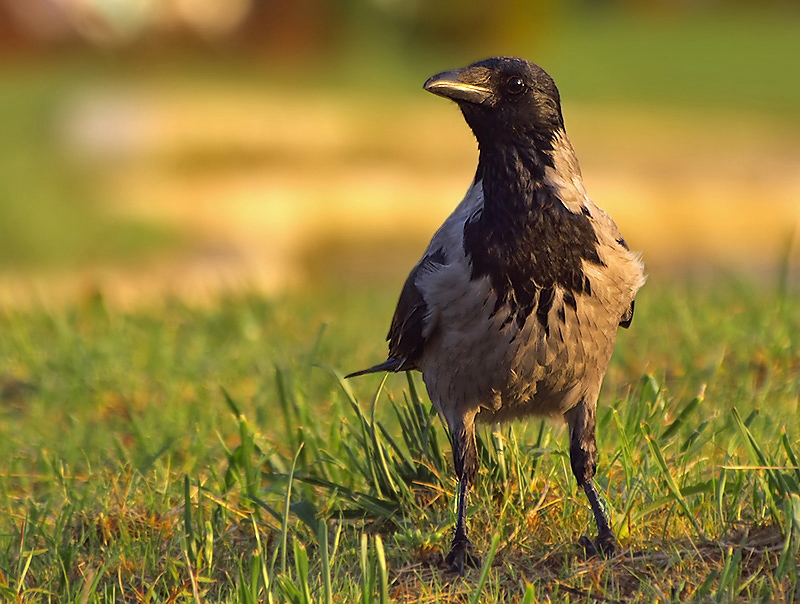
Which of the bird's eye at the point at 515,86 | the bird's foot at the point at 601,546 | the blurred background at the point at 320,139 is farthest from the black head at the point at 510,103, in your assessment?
the blurred background at the point at 320,139

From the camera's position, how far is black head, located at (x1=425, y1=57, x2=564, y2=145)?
331 cm

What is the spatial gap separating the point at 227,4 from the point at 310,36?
195cm

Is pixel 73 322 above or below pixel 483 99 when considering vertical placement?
below

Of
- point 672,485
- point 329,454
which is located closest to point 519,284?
point 672,485

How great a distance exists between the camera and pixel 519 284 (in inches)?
127

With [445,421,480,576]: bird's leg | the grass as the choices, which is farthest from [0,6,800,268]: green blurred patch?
[445,421,480,576]: bird's leg

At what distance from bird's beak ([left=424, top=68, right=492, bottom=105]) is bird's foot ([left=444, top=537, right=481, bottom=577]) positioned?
1.13 metres

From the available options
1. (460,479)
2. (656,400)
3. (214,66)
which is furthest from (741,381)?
(214,66)

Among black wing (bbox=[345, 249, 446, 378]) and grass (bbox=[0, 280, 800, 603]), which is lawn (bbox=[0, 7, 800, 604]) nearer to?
grass (bbox=[0, 280, 800, 603])

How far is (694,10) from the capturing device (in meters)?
37.6

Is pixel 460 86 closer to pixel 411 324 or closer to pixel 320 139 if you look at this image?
pixel 411 324

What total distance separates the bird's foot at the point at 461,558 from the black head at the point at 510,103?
3.44ft

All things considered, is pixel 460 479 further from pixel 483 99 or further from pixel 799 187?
pixel 799 187

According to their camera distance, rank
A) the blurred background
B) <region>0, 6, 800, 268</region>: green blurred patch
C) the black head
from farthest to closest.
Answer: <region>0, 6, 800, 268</region>: green blurred patch < the blurred background < the black head
